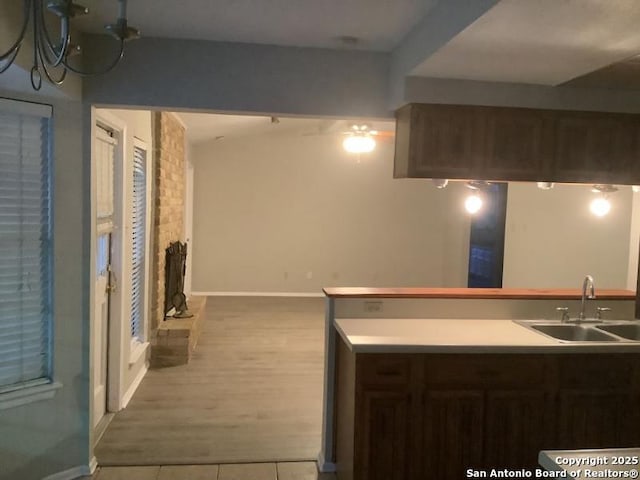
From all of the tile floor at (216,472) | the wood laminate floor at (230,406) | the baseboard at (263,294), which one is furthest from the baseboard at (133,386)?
the baseboard at (263,294)

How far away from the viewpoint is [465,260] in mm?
8492

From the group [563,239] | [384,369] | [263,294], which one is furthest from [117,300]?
[263,294]

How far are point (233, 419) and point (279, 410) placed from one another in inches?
15.0

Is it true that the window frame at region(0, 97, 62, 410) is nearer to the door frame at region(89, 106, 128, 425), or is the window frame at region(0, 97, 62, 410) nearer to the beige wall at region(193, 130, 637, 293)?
the door frame at region(89, 106, 128, 425)

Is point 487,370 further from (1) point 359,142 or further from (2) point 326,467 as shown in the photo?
(1) point 359,142

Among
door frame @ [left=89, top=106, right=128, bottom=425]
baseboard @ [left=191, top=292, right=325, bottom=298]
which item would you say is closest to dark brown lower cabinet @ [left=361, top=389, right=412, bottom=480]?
door frame @ [left=89, top=106, right=128, bottom=425]

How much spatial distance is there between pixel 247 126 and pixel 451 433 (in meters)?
5.69

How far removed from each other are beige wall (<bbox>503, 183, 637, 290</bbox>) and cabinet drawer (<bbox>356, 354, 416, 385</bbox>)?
129 inches

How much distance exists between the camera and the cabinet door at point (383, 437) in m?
2.66

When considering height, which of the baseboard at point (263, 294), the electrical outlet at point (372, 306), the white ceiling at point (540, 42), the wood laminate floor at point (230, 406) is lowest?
the wood laminate floor at point (230, 406)

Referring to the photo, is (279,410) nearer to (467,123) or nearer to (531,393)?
(531,393)

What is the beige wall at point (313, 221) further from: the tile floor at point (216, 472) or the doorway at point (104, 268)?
the tile floor at point (216, 472)

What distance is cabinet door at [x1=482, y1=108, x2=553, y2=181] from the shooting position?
297cm

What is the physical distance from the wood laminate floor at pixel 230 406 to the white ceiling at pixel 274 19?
8.21ft
